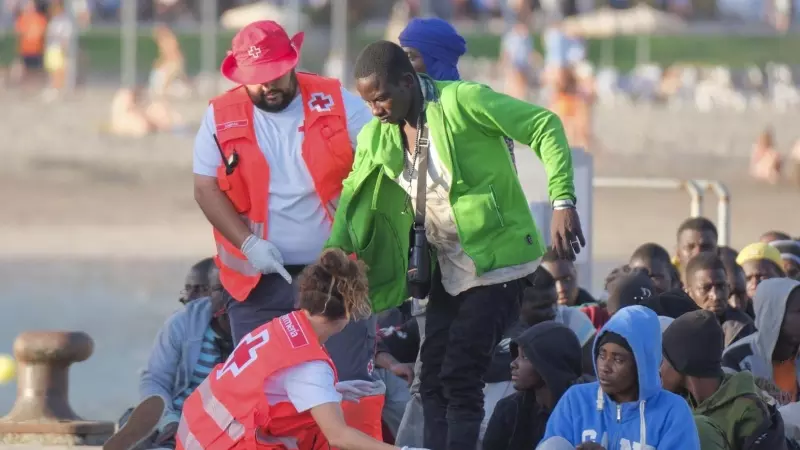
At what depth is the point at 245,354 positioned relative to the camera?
6328 millimetres

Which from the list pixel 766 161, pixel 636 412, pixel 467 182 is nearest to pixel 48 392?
pixel 467 182

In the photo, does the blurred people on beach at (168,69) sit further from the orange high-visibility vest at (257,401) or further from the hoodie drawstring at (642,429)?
the hoodie drawstring at (642,429)

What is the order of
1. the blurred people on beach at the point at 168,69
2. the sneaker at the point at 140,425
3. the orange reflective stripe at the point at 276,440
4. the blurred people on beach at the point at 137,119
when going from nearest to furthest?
the orange reflective stripe at the point at 276,440, the sneaker at the point at 140,425, the blurred people on beach at the point at 137,119, the blurred people on beach at the point at 168,69

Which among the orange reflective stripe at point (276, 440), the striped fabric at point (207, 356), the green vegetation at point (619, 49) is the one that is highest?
the orange reflective stripe at point (276, 440)

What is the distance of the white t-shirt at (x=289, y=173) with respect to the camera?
24.8 feet

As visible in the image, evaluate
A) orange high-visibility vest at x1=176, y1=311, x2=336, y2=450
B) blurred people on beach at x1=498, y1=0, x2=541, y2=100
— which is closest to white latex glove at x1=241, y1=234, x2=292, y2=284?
orange high-visibility vest at x1=176, y1=311, x2=336, y2=450

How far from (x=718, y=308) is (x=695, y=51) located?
81.3 feet

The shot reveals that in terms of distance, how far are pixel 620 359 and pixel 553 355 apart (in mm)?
1024

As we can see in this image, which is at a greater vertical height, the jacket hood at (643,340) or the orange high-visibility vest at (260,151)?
the orange high-visibility vest at (260,151)

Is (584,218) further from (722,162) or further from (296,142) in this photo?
(722,162)

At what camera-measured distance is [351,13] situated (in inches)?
1300

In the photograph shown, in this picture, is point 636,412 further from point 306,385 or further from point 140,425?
point 140,425

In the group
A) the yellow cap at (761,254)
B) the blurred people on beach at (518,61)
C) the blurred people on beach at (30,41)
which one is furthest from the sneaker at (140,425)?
the blurred people on beach at (30,41)

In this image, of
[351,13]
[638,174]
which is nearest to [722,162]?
[638,174]
